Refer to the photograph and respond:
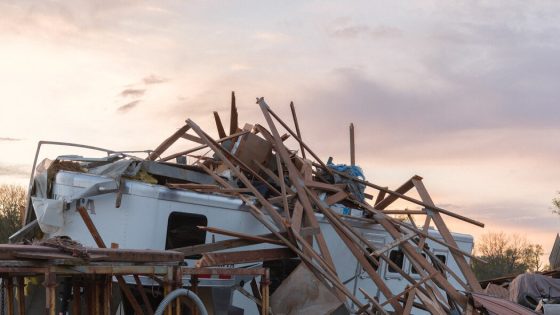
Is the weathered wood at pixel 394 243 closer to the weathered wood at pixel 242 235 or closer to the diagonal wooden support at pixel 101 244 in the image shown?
the weathered wood at pixel 242 235

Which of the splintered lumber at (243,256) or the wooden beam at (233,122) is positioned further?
the wooden beam at (233,122)

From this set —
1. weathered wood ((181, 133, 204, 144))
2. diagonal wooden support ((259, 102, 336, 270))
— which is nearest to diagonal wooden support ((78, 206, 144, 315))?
diagonal wooden support ((259, 102, 336, 270))

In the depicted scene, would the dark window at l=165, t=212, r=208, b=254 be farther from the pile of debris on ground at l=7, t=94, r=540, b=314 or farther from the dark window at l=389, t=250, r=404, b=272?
the dark window at l=389, t=250, r=404, b=272

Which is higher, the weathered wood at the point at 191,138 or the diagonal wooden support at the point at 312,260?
the weathered wood at the point at 191,138

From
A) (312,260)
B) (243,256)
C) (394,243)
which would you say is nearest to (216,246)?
(243,256)

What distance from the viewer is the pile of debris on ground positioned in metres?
11.5

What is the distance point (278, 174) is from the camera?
1352cm

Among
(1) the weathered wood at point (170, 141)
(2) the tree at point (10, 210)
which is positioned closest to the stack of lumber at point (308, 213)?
(1) the weathered wood at point (170, 141)

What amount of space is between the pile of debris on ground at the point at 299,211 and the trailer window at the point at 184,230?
0.33m

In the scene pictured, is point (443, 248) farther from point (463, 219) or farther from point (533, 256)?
point (533, 256)

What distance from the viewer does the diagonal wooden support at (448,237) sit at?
43.8 feet

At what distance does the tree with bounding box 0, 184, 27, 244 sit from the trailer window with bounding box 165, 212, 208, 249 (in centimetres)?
1678

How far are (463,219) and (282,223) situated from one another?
4091 millimetres

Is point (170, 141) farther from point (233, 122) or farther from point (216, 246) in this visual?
point (216, 246)
